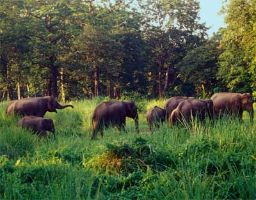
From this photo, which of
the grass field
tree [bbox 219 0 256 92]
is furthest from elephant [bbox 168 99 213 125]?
tree [bbox 219 0 256 92]

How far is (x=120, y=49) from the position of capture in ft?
114

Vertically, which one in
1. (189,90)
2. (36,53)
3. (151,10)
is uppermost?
(151,10)

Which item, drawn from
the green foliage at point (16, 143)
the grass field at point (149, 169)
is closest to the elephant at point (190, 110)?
the grass field at point (149, 169)

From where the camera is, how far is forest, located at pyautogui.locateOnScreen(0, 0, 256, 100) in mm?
31422

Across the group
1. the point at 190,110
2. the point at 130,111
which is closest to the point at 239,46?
the point at 130,111

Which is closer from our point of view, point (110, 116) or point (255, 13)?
point (110, 116)

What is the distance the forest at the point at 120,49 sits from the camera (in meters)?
31.4

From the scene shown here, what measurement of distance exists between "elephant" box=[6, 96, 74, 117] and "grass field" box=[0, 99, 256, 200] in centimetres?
714

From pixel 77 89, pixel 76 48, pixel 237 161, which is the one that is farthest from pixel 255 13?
pixel 237 161

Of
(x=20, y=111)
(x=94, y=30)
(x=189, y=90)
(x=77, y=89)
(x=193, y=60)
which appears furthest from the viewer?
(x=189, y=90)

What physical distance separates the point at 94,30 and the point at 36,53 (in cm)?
416

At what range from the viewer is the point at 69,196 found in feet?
18.0

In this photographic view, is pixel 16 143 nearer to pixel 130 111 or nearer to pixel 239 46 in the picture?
pixel 130 111

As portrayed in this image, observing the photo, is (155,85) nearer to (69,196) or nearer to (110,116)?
(110,116)
